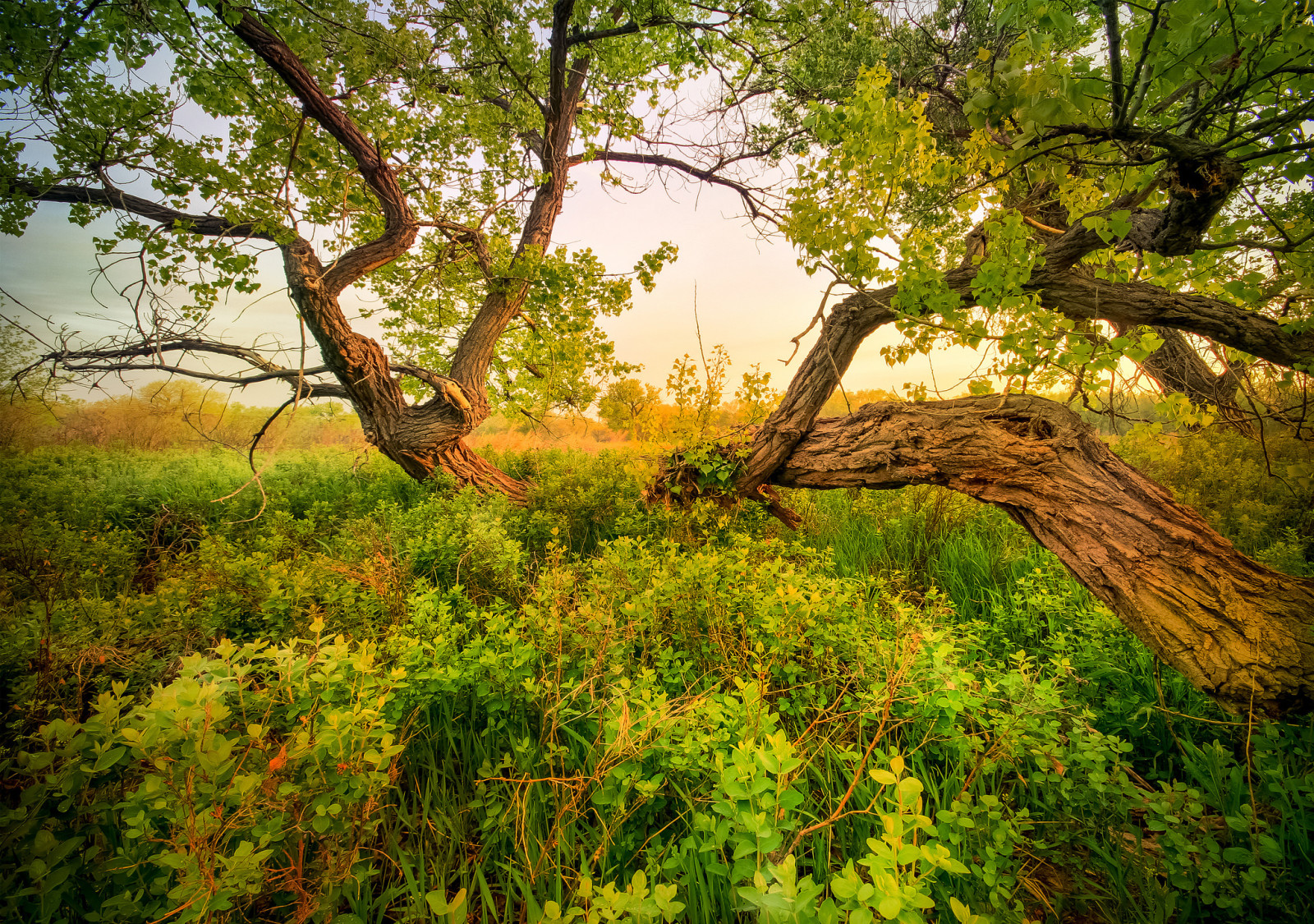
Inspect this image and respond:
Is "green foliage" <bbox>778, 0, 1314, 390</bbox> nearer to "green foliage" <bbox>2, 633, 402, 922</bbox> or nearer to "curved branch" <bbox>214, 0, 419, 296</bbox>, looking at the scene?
"green foliage" <bbox>2, 633, 402, 922</bbox>

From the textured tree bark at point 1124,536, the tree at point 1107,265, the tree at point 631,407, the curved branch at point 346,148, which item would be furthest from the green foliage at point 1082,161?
the curved branch at point 346,148

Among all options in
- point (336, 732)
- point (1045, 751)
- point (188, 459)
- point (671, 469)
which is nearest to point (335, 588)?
point (336, 732)

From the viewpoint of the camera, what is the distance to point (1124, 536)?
2.34m

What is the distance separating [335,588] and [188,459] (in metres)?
10.5

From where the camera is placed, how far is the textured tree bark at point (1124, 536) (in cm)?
188

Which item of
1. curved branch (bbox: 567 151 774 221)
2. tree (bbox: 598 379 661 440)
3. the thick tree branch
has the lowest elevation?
tree (bbox: 598 379 661 440)

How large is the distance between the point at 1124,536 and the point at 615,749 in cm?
272

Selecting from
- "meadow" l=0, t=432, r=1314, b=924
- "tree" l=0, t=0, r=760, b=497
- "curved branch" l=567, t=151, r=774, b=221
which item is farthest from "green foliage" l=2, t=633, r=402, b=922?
"curved branch" l=567, t=151, r=774, b=221

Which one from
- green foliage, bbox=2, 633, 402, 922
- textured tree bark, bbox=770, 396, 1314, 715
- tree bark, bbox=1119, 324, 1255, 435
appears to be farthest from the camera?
tree bark, bbox=1119, 324, 1255, 435

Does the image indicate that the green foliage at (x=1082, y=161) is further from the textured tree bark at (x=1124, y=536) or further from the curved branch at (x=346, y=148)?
the curved branch at (x=346, y=148)

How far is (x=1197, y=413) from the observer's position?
2.79 m

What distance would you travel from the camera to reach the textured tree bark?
188 centimetres

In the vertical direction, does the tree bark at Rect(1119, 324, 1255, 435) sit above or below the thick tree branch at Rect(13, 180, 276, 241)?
below

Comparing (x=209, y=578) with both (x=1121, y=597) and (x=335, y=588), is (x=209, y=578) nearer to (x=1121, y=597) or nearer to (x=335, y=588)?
(x=335, y=588)
